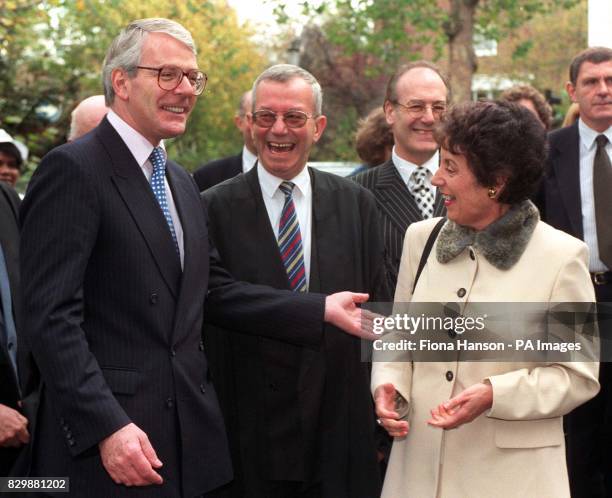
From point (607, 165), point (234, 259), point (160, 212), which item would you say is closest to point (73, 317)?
point (160, 212)

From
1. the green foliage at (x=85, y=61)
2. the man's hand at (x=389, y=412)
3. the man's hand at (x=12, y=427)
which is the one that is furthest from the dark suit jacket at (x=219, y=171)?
the green foliage at (x=85, y=61)

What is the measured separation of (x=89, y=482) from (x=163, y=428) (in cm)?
31

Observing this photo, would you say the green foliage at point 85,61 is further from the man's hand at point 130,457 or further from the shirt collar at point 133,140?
the man's hand at point 130,457

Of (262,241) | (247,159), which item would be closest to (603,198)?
(262,241)

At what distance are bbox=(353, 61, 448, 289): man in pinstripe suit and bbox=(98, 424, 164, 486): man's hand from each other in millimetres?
1924

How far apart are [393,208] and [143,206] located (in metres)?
1.81

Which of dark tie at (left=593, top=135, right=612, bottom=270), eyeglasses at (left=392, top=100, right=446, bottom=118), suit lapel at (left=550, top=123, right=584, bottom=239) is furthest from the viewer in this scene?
suit lapel at (left=550, top=123, right=584, bottom=239)

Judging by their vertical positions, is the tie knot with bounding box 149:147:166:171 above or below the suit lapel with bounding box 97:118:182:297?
above

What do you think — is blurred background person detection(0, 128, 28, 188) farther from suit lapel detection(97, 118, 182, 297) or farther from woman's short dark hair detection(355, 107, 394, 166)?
suit lapel detection(97, 118, 182, 297)

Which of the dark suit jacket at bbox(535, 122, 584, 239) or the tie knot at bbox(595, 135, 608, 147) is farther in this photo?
the tie knot at bbox(595, 135, 608, 147)

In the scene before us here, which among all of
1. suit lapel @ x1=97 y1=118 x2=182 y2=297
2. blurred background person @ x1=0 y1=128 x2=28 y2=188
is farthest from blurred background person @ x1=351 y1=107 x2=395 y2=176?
suit lapel @ x1=97 y1=118 x2=182 y2=297

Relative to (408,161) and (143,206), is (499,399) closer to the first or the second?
(143,206)

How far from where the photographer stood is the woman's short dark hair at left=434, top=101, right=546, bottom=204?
3.61 m

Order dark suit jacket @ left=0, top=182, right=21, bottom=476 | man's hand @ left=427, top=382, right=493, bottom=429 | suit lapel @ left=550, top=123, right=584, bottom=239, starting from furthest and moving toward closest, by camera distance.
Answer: suit lapel @ left=550, top=123, right=584, bottom=239, dark suit jacket @ left=0, top=182, right=21, bottom=476, man's hand @ left=427, top=382, right=493, bottom=429
